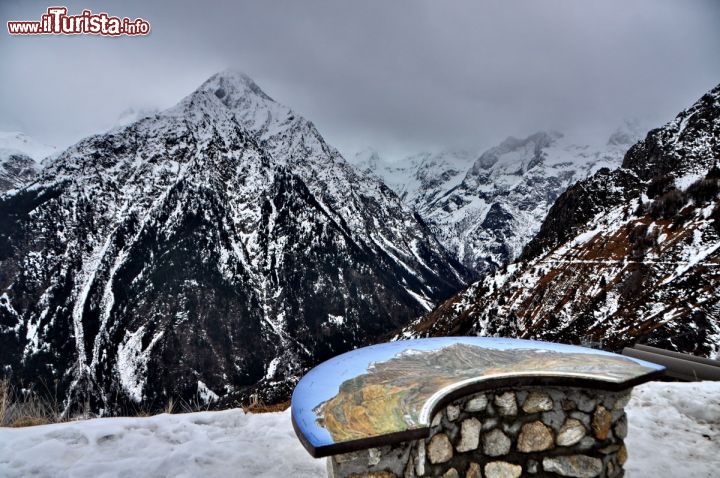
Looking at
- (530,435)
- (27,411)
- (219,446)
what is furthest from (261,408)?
(530,435)

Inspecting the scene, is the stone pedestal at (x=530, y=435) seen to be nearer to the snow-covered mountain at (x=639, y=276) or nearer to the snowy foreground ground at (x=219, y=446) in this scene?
the snowy foreground ground at (x=219, y=446)

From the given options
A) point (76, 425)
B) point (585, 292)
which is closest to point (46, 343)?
point (585, 292)

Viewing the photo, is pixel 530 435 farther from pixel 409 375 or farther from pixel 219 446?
pixel 219 446

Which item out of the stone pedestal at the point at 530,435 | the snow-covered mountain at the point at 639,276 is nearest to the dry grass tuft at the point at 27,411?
the stone pedestal at the point at 530,435

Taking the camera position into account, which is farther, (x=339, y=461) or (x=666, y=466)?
(x=666, y=466)

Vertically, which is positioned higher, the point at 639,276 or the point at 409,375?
the point at 639,276

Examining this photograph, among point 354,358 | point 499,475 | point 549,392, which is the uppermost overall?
point 354,358

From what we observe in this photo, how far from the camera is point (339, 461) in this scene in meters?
4.73

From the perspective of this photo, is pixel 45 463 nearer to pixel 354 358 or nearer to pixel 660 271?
pixel 354 358

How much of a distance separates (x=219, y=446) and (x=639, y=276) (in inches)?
2419

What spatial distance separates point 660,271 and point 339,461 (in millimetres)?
62260

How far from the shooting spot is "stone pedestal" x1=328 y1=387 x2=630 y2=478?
580 cm

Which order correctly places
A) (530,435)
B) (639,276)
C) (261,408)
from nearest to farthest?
1. (530,435)
2. (261,408)
3. (639,276)

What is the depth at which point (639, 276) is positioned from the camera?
55.2 m
